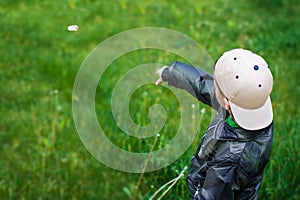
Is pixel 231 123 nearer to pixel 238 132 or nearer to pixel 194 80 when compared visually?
pixel 238 132

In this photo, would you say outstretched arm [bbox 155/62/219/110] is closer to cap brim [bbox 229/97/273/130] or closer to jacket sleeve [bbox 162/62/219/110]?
jacket sleeve [bbox 162/62/219/110]

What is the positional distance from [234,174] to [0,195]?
65.0 inches

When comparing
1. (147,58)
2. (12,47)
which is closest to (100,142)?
(147,58)

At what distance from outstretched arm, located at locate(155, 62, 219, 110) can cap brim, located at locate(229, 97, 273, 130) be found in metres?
0.35

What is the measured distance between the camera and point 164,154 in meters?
2.86

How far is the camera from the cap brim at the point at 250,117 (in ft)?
6.04

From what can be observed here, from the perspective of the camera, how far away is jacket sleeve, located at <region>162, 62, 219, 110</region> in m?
2.21

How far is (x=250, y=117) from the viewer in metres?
1.84

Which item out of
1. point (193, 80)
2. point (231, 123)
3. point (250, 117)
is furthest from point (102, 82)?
point (250, 117)

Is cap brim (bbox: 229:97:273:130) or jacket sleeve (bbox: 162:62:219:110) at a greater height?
jacket sleeve (bbox: 162:62:219:110)

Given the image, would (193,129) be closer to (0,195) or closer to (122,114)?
(122,114)

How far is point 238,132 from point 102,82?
223cm

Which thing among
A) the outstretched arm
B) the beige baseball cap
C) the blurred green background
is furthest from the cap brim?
the blurred green background

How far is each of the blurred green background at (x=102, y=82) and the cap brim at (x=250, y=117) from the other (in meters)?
0.88
